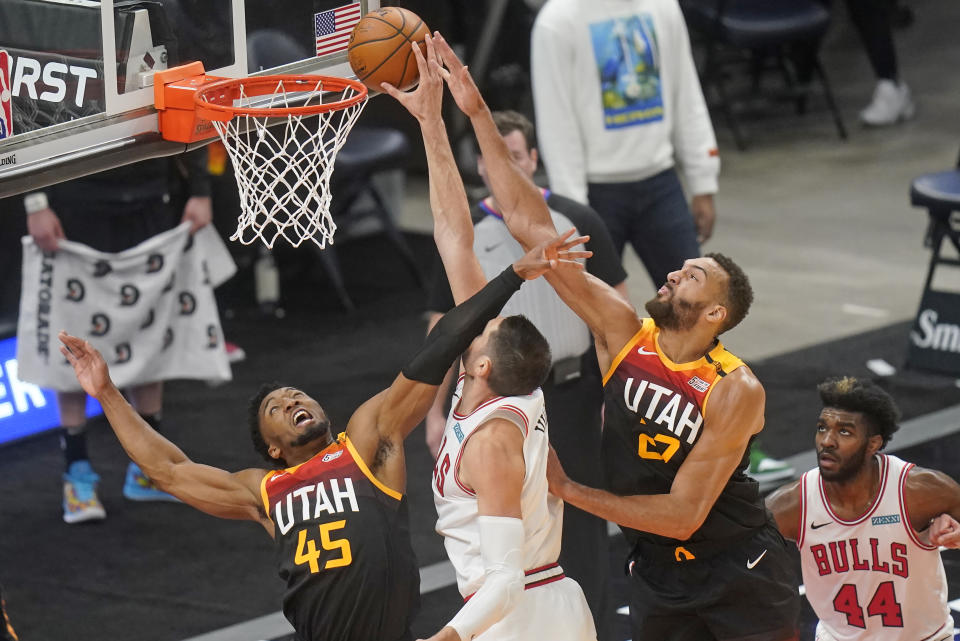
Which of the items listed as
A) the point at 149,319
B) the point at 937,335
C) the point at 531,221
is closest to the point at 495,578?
the point at 531,221

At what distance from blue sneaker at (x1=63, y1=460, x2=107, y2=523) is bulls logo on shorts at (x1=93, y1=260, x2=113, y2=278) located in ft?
3.06

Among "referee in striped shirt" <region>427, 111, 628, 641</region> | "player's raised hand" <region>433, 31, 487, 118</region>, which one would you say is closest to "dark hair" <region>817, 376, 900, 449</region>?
"referee in striped shirt" <region>427, 111, 628, 641</region>

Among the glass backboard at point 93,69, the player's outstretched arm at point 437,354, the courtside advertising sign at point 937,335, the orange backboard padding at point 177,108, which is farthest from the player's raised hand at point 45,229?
the courtside advertising sign at point 937,335

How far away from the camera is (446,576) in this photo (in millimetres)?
6055

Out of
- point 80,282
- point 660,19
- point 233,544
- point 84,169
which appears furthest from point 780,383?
point 84,169

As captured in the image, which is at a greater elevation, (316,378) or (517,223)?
(517,223)

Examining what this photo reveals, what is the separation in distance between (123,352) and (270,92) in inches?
101

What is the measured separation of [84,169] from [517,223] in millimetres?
1319

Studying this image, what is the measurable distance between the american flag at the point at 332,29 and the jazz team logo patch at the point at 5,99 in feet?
3.54

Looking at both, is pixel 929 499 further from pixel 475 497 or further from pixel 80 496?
pixel 80 496

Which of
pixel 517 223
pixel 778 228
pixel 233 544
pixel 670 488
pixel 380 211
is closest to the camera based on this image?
pixel 670 488

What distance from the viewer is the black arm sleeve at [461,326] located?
410 centimetres

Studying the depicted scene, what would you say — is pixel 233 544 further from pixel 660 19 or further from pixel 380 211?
pixel 380 211

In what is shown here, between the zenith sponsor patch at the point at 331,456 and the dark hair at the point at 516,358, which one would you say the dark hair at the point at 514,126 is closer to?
the dark hair at the point at 516,358
